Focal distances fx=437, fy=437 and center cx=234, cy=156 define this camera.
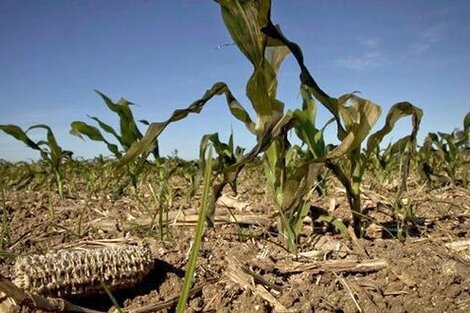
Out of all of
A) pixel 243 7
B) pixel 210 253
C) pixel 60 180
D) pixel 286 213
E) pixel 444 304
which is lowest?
pixel 444 304

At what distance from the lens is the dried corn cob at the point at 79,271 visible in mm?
978

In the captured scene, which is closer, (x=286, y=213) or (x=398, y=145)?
(x=286, y=213)

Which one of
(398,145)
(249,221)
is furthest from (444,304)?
(398,145)

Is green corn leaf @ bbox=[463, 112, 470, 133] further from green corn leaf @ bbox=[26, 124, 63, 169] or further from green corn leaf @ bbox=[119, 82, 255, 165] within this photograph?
green corn leaf @ bbox=[26, 124, 63, 169]

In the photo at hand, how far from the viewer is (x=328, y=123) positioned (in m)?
1.83

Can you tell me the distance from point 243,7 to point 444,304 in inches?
40.1

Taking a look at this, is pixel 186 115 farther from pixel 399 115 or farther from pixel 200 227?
pixel 200 227

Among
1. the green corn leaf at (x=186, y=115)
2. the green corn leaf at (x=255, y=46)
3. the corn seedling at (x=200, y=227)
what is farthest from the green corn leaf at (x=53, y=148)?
the corn seedling at (x=200, y=227)

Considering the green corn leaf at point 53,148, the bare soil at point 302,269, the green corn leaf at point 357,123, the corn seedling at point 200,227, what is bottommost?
Result: the bare soil at point 302,269

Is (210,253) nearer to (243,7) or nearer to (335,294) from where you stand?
(335,294)

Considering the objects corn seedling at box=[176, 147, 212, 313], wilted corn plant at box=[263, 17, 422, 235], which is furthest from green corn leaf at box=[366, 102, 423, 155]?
corn seedling at box=[176, 147, 212, 313]

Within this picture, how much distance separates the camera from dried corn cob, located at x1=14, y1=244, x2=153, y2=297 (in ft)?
3.21

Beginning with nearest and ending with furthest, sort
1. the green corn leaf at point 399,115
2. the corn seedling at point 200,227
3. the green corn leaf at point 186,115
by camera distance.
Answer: the corn seedling at point 200,227
the green corn leaf at point 186,115
the green corn leaf at point 399,115

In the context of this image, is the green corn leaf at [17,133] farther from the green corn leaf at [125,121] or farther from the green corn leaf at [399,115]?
the green corn leaf at [399,115]
